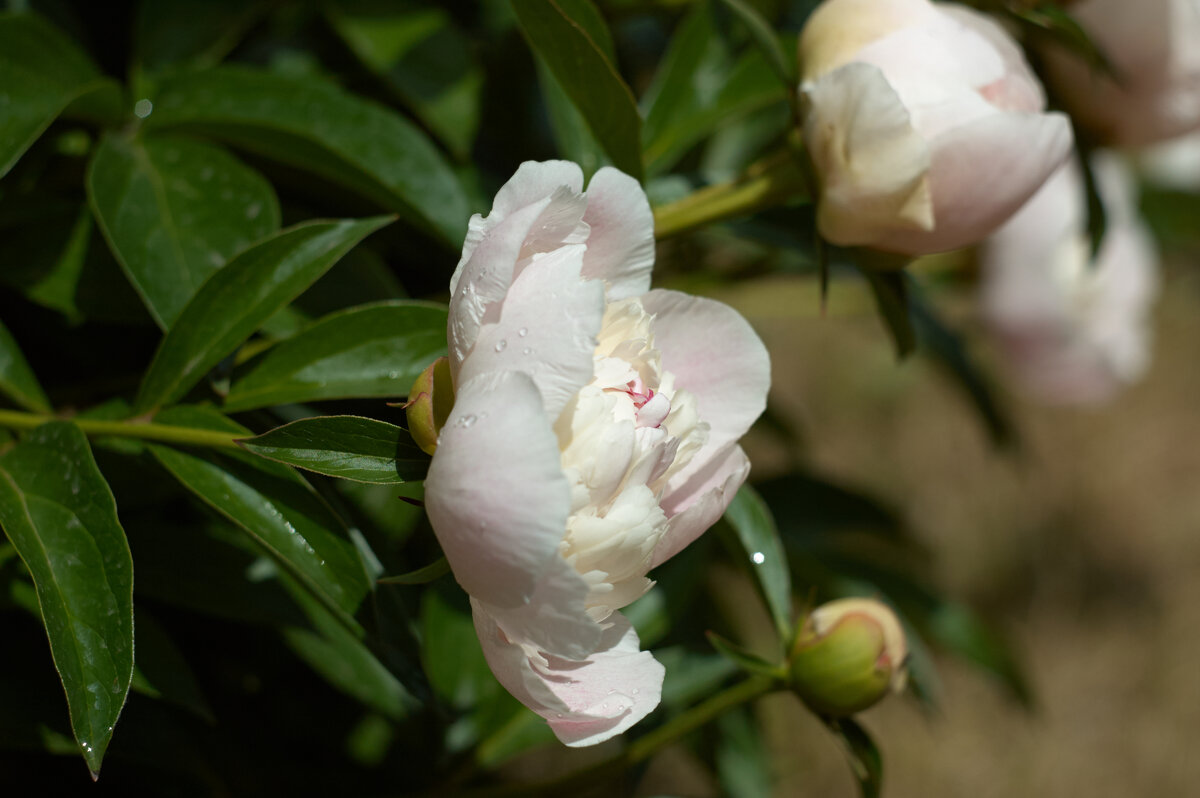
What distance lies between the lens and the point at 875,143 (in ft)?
1.45

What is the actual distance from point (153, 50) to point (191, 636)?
34cm

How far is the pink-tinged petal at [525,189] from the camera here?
35cm

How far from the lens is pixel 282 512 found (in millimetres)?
396

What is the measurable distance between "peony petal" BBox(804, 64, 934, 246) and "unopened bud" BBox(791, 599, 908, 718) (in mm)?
173

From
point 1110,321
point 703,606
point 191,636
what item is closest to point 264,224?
point 191,636

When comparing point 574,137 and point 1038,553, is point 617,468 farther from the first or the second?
point 1038,553

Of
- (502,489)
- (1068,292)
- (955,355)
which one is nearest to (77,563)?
(502,489)

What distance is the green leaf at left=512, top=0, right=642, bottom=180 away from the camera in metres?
0.44

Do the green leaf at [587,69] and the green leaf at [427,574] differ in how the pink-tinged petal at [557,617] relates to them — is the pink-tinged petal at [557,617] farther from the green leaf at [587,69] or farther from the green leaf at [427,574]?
the green leaf at [587,69]

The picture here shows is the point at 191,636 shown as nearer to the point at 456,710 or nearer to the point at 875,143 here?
the point at 456,710

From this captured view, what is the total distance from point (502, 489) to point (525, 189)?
0.11 metres

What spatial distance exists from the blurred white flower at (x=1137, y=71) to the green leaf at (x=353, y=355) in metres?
0.47

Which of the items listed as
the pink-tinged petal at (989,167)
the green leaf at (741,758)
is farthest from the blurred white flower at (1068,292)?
the pink-tinged petal at (989,167)

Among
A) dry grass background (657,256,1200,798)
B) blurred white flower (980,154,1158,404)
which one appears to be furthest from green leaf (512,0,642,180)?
dry grass background (657,256,1200,798)
